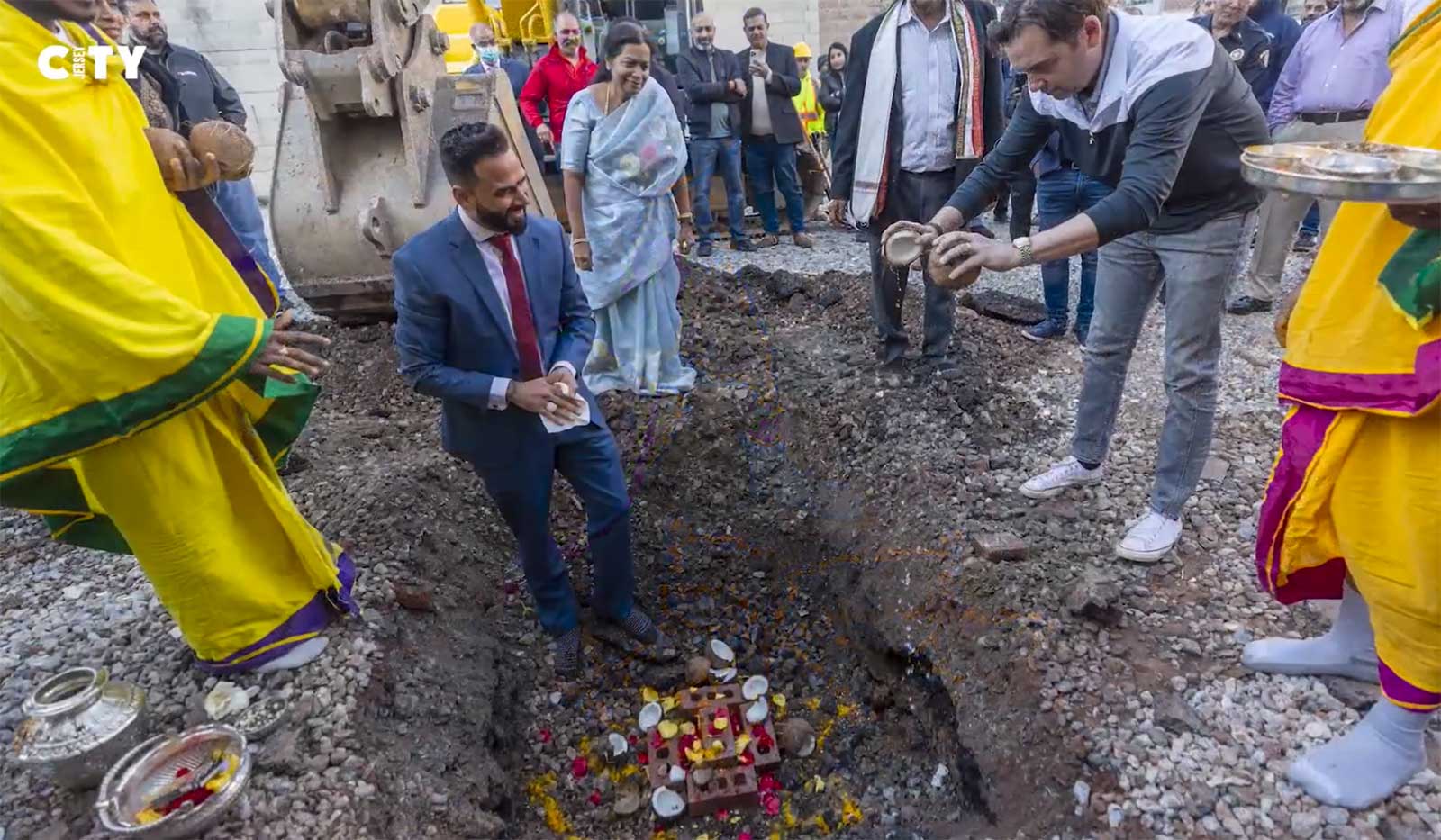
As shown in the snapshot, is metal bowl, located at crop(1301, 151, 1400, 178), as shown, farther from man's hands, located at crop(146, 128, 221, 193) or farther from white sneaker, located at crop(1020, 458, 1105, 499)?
man's hands, located at crop(146, 128, 221, 193)

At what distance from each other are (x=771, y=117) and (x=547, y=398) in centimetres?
553

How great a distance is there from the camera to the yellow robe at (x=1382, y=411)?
156 cm

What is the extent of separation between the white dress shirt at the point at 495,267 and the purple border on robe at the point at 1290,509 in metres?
2.07

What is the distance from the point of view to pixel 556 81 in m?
5.96

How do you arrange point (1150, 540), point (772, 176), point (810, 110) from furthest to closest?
point (810, 110), point (772, 176), point (1150, 540)

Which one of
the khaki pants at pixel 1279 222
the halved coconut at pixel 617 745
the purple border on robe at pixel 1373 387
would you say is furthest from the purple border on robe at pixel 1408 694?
the khaki pants at pixel 1279 222

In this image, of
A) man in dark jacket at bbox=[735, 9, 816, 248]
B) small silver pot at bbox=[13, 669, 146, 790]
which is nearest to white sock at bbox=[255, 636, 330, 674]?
small silver pot at bbox=[13, 669, 146, 790]

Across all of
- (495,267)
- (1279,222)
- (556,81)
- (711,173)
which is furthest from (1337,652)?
(711,173)

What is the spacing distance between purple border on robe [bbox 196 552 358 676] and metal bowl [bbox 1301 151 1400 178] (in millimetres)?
2845

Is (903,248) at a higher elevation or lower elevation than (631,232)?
higher

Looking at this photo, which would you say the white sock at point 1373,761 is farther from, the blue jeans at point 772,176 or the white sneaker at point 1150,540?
the blue jeans at point 772,176

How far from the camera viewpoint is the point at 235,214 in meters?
5.37

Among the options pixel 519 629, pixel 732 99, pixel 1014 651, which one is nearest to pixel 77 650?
pixel 519 629

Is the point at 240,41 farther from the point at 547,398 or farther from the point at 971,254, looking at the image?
the point at 971,254
